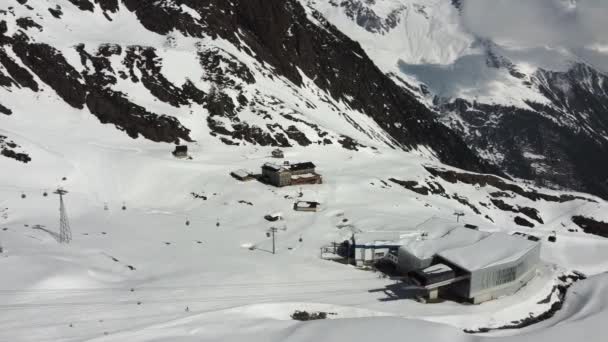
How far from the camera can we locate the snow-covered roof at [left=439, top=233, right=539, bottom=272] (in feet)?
148

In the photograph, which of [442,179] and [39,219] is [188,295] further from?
[442,179]

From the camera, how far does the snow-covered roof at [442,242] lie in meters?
49.0

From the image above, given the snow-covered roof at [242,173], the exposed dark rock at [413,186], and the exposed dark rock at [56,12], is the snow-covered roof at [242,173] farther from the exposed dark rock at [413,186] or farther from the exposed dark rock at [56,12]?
the exposed dark rock at [56,12]

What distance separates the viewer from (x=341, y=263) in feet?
174

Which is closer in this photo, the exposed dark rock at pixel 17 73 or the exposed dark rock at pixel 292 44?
the exposed dark rock at pixel 17 73

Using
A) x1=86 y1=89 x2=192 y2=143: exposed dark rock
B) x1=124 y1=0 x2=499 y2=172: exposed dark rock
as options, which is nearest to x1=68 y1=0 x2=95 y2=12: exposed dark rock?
x1=124 y1=0 x2=499 y2=172: exposed dark rock

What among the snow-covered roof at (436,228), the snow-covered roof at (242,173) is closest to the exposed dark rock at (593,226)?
the snow-covered roof at (436,228)

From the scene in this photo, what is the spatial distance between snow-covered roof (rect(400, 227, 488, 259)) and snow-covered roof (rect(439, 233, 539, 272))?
1391 mm

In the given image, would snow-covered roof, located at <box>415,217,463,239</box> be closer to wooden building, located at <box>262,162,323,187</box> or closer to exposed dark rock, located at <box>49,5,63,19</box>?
wooden building, located at <box>262,162,323,187</box>

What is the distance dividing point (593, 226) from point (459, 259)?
230 ft

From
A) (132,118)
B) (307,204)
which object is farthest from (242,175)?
(132,118)

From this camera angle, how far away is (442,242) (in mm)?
51406

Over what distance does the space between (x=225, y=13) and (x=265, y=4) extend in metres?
22.9

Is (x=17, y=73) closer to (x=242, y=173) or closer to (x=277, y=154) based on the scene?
(x=242, y=173)
